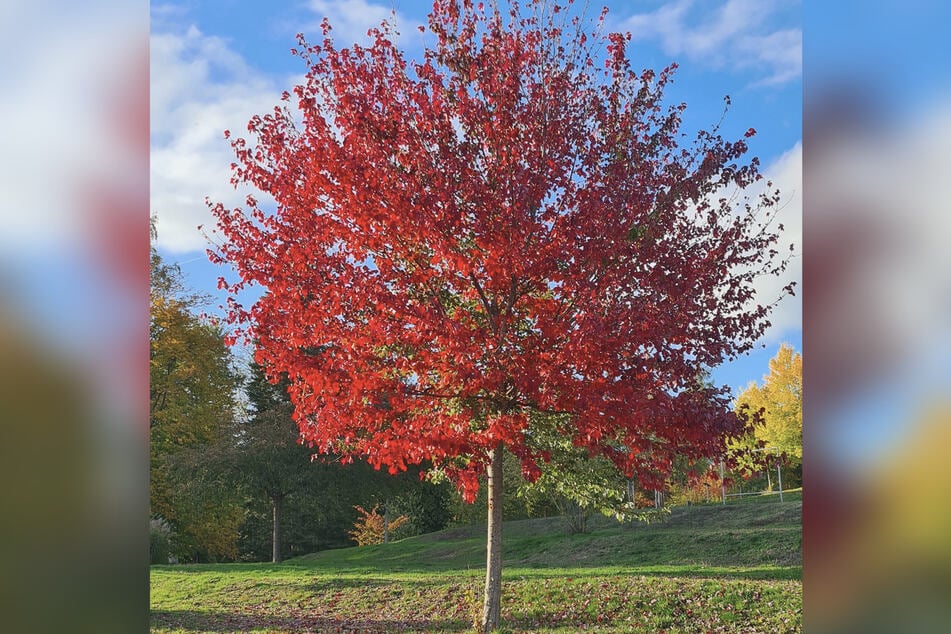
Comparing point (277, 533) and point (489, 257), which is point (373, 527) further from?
point (489, 257)

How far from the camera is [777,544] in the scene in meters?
13.5

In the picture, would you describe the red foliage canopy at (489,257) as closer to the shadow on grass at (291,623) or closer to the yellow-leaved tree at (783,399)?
the shadow on grass at (291,623)

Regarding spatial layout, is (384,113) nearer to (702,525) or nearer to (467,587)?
(467,587)

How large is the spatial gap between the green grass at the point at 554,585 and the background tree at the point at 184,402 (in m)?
4.40

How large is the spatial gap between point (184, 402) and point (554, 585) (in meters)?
16.5

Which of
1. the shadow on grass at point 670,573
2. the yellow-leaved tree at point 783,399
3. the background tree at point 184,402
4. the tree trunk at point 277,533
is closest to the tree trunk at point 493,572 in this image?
the shadow on grass at point 670,573

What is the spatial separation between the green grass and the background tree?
14.4 ft

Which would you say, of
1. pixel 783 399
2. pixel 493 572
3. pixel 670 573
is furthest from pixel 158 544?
pixel 783 399

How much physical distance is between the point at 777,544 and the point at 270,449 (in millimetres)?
12583

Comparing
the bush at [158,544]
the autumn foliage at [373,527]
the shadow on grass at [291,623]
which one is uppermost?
the shadow on grass at [291,623]

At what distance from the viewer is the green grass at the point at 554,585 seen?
967cm

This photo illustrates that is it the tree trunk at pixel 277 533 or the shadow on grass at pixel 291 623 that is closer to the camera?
the shadow on grass at pixel 291 623

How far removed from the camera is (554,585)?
37.3 ft
